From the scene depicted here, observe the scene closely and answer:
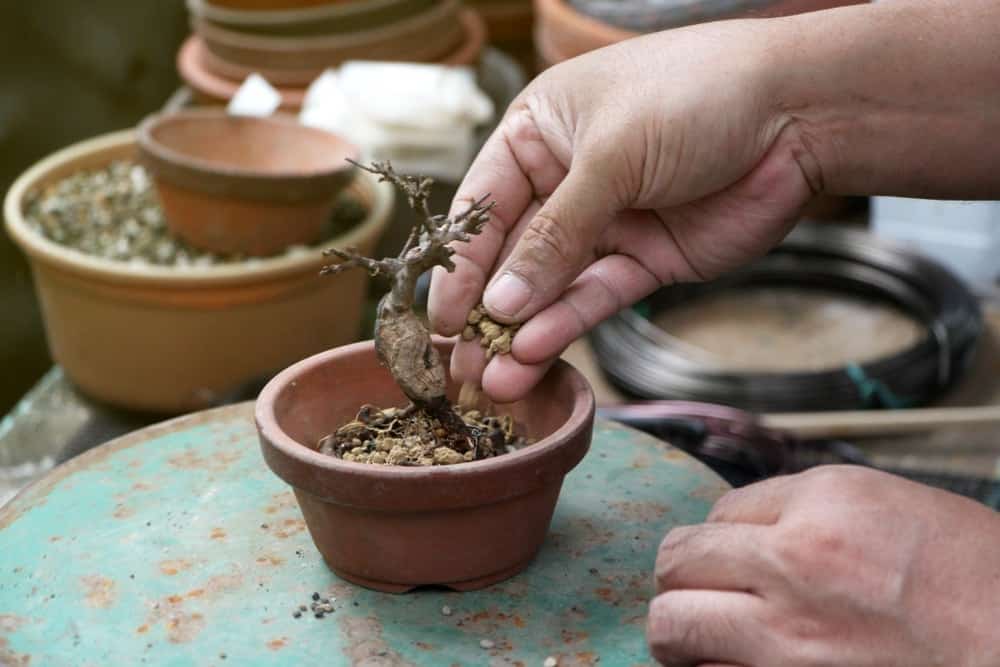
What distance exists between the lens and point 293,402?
4.37ft

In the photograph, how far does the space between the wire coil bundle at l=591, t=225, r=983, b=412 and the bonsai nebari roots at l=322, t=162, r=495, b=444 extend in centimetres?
142

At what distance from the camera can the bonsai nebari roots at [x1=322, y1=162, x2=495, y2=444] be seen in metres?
1.27

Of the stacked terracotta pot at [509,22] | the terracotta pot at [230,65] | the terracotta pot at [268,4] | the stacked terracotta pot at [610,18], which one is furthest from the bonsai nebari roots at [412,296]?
the stacked terracotta pot at [509,22]

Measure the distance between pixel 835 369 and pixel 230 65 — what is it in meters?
1.60

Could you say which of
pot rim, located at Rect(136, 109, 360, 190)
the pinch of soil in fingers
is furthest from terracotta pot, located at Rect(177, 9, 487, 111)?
the pinch of soil in fingers

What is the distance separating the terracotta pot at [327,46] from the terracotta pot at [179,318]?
68cm

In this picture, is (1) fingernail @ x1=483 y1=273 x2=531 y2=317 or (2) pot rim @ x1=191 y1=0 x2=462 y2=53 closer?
(1) fingernail @ x1=483 y1=273 x2=531 y2=317

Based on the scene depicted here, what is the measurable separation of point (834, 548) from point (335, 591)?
1.60ft

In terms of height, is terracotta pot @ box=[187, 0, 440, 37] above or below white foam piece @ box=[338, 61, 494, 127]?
above

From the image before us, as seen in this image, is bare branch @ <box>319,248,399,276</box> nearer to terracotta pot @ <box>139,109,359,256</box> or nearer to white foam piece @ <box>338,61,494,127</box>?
terracotta pot @ <box>139,109,359,256</box>

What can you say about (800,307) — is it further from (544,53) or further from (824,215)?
(544,53)

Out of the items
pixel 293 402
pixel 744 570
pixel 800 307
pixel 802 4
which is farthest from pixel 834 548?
pixel 800 307

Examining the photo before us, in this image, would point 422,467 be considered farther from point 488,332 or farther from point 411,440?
point 488,332

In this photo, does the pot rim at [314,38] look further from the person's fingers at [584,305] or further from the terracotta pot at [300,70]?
the person's fingers at [584,305]
